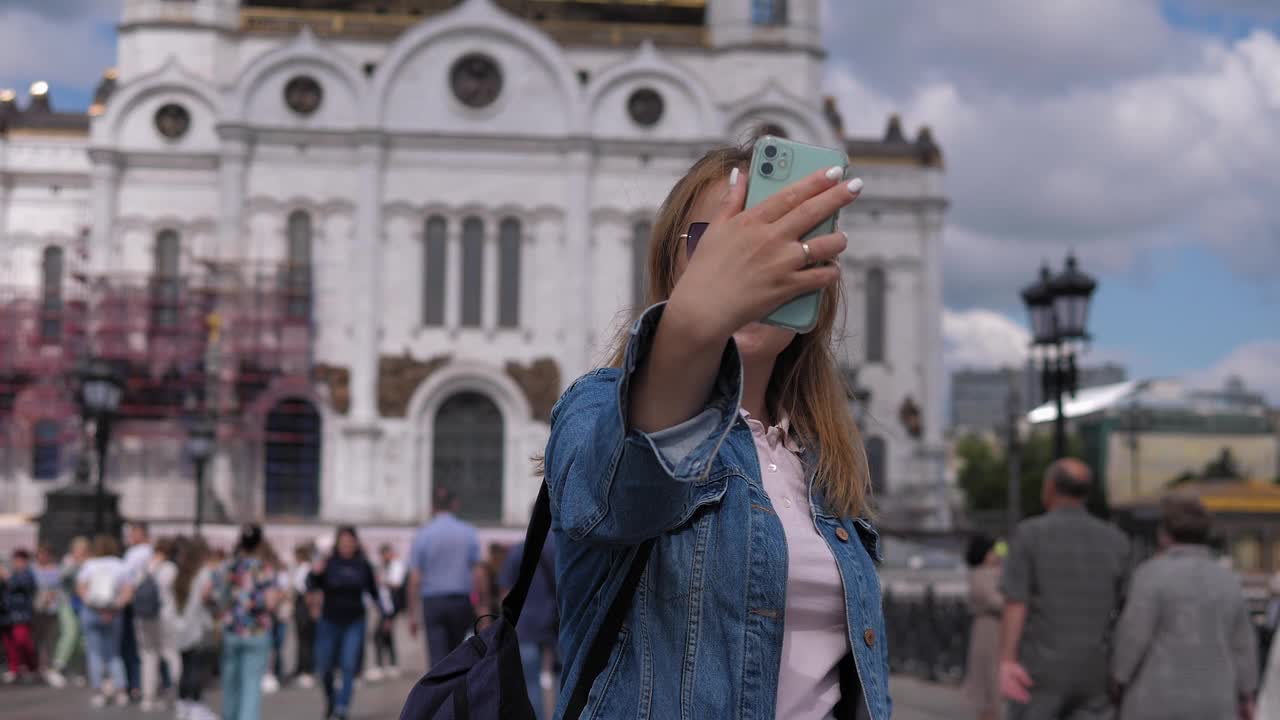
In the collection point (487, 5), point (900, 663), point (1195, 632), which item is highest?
point (487, 5)

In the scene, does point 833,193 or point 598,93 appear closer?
point 833,193

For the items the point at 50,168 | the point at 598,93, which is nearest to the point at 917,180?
the point at 598,93

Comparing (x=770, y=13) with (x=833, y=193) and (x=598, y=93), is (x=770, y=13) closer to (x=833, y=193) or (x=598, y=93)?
(x=598, y=93)

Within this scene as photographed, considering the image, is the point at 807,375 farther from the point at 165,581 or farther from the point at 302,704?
the point at 302,704

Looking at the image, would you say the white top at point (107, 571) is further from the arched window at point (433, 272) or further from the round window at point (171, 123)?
the round window at point (171, 123)

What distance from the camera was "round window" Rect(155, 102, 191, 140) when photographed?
4131 cm

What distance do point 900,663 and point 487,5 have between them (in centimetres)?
2819

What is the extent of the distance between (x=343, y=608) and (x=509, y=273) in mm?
29536

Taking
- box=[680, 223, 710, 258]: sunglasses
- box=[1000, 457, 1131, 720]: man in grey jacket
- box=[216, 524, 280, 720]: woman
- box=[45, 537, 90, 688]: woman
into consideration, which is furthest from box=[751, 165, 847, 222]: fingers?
box=[45, 537, 90, 688]: woman

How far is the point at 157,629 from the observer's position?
1370cm

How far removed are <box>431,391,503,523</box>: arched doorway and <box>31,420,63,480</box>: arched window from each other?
10.5 meters

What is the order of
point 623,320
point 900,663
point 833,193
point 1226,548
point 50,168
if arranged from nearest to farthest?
1. point 833,193
2. point 623,320
3. point 900,663
4. point 1226,548
5. point 50,168

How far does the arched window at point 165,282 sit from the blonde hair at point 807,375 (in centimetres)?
3893

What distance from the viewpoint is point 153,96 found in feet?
135
